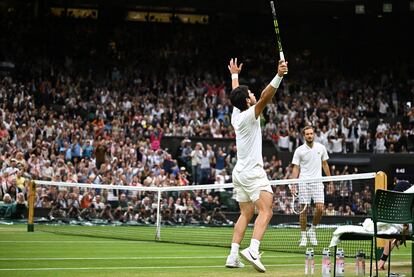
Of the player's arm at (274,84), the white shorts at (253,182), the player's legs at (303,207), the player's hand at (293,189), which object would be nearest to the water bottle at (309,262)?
the white shorts at (253,182)

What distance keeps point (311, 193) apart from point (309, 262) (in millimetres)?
6538

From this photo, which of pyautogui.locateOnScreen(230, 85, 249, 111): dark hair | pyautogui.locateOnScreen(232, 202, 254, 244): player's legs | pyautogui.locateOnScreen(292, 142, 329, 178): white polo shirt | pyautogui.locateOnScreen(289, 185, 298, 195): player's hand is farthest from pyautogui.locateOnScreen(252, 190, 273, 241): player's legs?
pyautogui.locateOnScreen(292, 142, 329, 178): white polo shirt

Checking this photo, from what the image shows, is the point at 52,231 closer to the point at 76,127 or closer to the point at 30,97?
the point at 76,127

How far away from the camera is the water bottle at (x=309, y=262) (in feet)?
36.4

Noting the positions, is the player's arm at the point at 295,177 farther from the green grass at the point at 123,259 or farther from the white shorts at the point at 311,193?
the green grass at the point at 123,259

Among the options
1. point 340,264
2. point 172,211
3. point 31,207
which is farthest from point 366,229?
point 172,211

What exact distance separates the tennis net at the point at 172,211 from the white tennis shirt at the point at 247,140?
579 centimetres

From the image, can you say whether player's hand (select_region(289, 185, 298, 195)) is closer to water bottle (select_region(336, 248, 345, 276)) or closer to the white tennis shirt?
the white tennis shirt

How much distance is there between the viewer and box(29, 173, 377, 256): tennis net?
1922cm

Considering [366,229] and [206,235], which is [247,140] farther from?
[206,235]

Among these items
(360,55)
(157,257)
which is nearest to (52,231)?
(157,257)

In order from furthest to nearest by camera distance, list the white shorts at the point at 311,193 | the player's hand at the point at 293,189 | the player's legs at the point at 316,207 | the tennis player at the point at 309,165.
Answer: the player's hand at the point at 293,189, the tennis player at the point at 309,165, the white shorts at the point at 311,193, the player's legs at the point at 316,207

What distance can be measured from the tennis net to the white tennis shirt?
19.0 feet

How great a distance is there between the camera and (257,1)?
43938mm
